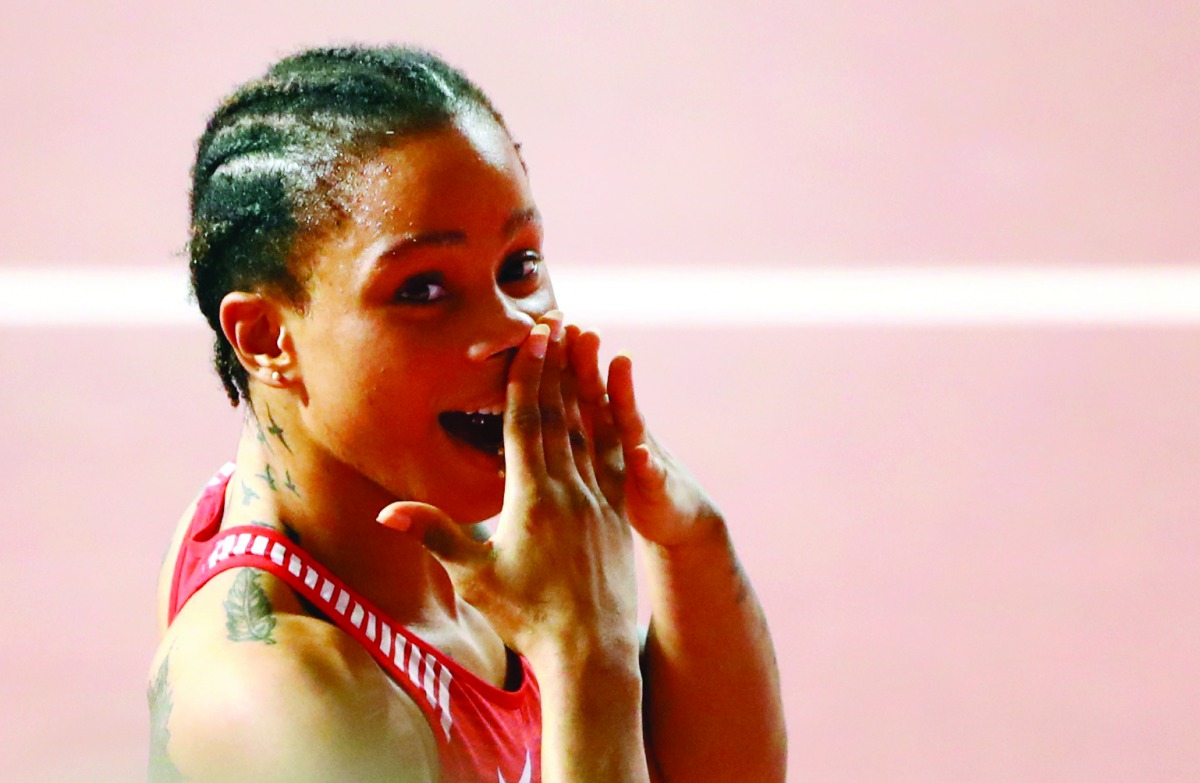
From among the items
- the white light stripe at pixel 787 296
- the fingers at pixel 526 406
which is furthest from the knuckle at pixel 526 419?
the white light stripe at pixel 787 296

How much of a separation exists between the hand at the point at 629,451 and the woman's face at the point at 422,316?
8 centimetres

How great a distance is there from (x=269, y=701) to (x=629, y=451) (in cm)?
42

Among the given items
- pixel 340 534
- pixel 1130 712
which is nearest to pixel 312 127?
pixel 340 534

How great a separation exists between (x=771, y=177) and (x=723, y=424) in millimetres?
952

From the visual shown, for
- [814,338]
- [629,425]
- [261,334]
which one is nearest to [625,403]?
[629,425]

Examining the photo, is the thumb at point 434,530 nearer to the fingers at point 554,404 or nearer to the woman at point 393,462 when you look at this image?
the woman at point 393,462

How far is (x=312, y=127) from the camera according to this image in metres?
1.44

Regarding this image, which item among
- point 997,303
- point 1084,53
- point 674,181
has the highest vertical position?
point 1084,53

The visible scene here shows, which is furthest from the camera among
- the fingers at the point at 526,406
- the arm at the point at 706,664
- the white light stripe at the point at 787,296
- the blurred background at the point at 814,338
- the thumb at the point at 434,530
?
the white light stripe at the point at 787,296

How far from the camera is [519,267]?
149 centimetres

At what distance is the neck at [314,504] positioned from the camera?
1.49 meters

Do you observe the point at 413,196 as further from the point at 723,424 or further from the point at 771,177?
the point at 771,177

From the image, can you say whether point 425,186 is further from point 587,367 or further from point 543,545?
point 543,545

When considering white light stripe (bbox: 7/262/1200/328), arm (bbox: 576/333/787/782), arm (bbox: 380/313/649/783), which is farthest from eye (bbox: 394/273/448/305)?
white light stripe (bbox: 7/262/1200/328)
